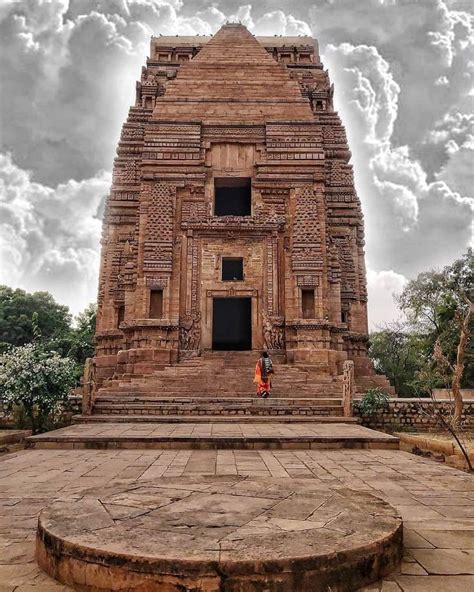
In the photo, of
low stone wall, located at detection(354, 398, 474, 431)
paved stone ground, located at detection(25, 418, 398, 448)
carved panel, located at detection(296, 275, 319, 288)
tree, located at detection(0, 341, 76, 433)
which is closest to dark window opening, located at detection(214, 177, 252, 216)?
carved panel, located at detection(296, 275, 319, 288)

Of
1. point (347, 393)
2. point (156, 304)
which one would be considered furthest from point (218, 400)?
point (156, 304)

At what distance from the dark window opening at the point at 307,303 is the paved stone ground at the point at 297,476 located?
878 centimetres

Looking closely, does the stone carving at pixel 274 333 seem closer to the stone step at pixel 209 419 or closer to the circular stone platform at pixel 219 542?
the stone step at pixel 209 419

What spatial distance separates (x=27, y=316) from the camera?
3516cm

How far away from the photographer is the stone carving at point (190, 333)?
15695mm

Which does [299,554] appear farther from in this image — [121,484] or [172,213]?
[172,213]

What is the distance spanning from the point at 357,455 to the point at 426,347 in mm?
17548

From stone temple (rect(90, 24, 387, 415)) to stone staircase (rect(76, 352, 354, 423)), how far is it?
0.07m

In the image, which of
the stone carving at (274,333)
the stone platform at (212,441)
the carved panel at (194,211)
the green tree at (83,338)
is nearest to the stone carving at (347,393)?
the stone platform at (212,441)

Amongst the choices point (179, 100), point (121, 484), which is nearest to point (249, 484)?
point (121, 484)

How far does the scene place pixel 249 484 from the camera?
3.64 metres

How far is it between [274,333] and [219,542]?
13.6 m

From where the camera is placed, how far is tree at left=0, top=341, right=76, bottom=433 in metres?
9.63

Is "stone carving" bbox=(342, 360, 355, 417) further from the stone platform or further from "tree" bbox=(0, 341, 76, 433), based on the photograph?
"tree" bbox=(0, 341, 76, 433)
